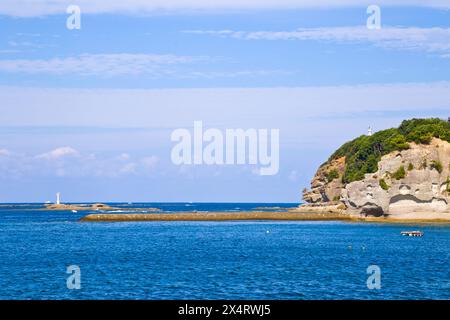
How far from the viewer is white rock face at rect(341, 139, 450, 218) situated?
445ft

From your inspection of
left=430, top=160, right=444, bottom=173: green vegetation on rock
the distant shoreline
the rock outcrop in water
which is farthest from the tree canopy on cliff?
the distant shoreline

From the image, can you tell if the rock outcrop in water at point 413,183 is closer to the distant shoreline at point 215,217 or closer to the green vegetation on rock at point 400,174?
the green vegetation on rock at point 400,174

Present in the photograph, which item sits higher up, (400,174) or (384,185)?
(400,174)

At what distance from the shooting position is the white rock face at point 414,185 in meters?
136

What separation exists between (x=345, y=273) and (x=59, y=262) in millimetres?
32048

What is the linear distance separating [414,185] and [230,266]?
251 ft

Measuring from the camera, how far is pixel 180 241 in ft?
351

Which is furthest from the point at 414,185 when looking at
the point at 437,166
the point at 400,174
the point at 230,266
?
the point at 230,266

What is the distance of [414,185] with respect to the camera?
136m

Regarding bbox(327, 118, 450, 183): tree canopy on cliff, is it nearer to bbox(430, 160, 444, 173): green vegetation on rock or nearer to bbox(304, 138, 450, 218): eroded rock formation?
bbox(304, 138, 450, 218): eroded rock formation

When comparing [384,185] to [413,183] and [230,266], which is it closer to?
[413,183]
